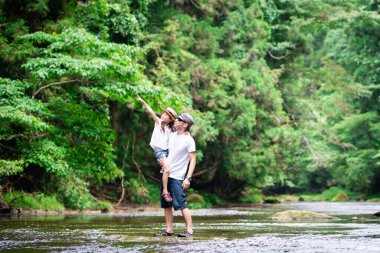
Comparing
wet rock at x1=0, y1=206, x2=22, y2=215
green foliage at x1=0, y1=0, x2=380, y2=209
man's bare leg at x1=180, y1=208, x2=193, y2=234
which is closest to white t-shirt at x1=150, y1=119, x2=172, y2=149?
man's bare leg at x1=180, y1=208, x2=193, y2=234

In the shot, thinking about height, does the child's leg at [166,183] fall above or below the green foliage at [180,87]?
below

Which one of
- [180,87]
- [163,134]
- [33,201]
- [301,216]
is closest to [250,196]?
[180,87]

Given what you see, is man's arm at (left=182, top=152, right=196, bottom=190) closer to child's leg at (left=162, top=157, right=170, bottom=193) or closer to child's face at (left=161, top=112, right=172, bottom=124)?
child's leg at (left=162, top=157, right=170, bottom=193)

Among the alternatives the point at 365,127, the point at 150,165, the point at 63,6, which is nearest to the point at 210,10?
the point at 150,165

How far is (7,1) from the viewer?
18.4 metres

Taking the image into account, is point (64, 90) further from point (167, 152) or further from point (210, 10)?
point (210, 10)

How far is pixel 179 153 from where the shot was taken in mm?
9422

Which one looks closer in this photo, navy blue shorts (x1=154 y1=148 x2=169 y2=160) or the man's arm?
the man's arm

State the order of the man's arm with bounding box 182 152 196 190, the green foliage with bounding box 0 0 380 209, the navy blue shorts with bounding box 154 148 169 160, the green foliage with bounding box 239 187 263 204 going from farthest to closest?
the green foliage with bounding box 239 187 263 204 < the green foliage with bounding box 0 0 380 209 < the navy blue shorts with bounding box 154 148 169 160 < the man's arm with bounding box 182 152 196 190

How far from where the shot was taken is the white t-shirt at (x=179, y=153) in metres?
9.38

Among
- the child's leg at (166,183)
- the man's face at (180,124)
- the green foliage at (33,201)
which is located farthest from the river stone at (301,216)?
the man's face at (180,124)

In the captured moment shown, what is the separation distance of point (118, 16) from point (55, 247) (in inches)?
669

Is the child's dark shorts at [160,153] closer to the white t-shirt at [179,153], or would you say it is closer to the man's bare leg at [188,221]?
the white t-shirt at [179,153]

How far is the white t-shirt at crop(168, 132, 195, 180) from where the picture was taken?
9.38 metres
